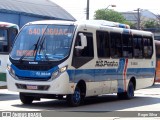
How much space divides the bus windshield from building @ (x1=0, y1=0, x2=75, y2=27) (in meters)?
28.0

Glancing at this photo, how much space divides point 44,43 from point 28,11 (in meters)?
34.8

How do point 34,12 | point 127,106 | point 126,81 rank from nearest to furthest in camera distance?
point 127,106, point 126,81, point 34,12

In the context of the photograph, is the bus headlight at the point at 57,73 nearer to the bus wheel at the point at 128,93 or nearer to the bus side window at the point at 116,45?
the bus side window at the point at 116,45

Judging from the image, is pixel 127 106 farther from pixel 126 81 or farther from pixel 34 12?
pixel 34 12

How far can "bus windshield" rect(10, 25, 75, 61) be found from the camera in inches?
615

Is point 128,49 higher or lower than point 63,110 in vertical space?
higher

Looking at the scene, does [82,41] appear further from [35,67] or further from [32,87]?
[32,87]

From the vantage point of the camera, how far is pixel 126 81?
2011 centimetres

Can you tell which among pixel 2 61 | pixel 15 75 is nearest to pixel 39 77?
pixel 15 75

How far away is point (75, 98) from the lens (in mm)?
16156

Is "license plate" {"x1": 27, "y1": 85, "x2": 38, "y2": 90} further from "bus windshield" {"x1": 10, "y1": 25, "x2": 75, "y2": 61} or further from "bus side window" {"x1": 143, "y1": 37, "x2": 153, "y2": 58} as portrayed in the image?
"bus side window" {"x1": 143, "y1": 37, "x2": 153, "y2": 58}

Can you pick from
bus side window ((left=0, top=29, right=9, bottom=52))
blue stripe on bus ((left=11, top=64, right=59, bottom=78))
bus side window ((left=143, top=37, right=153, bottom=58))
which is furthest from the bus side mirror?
bus side window ((left=143, top=37, right=153, bottom=58))

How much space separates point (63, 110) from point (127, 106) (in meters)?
2.99

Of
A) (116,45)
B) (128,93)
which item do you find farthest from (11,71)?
(128,93)
